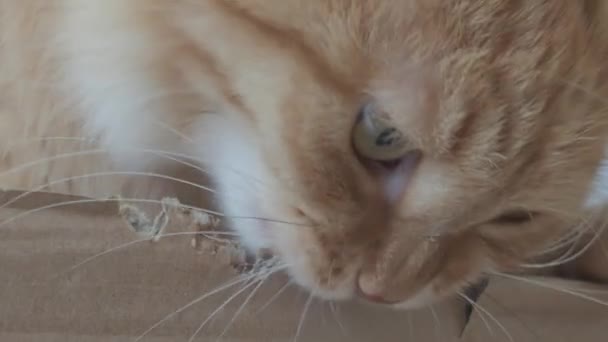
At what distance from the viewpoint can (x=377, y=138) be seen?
2.61ft

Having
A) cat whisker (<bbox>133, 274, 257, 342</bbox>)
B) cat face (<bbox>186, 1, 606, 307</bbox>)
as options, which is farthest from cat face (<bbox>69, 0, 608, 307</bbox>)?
cat whisker (<bbox>133, 274, 257, 342</bbox>)

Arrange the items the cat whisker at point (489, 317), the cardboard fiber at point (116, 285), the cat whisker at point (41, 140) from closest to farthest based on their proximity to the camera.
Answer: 1. the cardboard fiber at point (116, 285)
2. the cat whisker at point (489, 317)
3. the cat whisker at point (41, 140)

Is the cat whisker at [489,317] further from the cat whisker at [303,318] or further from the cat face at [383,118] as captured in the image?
the cat whisker at [303,318]

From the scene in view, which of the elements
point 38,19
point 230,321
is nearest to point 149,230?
point 230,321

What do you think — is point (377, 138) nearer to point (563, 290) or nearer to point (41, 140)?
point (563, 290)

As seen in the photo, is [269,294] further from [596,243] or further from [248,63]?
[596,243]

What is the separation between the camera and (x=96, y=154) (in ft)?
3.27

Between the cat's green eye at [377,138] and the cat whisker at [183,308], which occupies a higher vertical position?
the cat's green eye at [377,138]

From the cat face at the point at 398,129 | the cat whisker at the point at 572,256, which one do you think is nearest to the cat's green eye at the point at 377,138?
the cat face at the point at 398,129

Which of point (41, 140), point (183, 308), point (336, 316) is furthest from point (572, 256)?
point (41, 140)

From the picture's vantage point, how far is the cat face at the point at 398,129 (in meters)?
0.77

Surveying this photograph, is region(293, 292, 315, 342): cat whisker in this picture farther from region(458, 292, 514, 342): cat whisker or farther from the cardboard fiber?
region(458, 292, 514, 342): cat whisker

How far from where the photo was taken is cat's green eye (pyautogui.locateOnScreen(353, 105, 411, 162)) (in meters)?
0.78

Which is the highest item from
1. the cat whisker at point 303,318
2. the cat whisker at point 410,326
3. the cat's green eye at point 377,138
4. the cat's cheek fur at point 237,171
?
the cat's cheek fur at point 237,171
